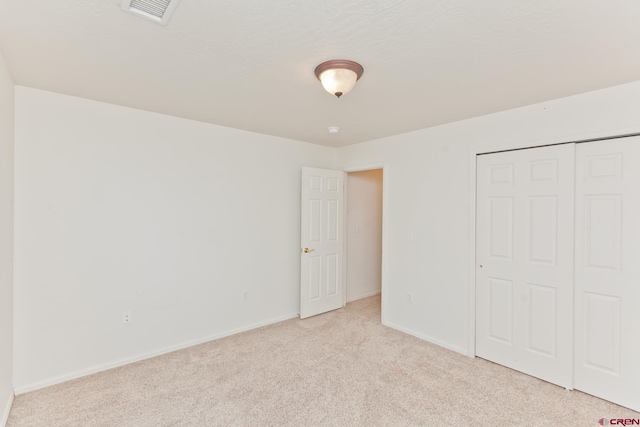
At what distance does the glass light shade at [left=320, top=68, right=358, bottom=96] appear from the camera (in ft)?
6.23

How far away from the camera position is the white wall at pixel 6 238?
1949mm

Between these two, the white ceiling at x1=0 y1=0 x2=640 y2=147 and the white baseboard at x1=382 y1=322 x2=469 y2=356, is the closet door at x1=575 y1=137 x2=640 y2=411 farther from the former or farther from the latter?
the white baseboard at x1=382 y1=322 x2=469 y2=356

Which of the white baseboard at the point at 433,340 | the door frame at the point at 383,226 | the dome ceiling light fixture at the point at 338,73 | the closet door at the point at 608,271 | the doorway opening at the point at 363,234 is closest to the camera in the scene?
the dome ceiling light fixture at the point at 338,73

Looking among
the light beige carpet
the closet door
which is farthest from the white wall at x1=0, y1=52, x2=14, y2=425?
the closet door

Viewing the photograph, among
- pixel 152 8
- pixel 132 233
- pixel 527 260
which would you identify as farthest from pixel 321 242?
pixel 152 8

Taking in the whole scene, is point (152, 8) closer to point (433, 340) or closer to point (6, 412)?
point (6, 412)

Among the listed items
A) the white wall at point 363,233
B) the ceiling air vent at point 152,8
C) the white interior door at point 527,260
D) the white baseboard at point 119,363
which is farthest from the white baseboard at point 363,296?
the ceiling air vent at point 152,8

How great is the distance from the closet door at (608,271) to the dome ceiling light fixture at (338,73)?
2045mm

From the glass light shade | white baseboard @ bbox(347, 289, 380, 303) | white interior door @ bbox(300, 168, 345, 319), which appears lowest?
white baseboard @ bbox(347, 289, 380, 303)

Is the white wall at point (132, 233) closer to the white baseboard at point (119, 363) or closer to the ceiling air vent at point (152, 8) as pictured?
the white baseboard at point (119, 363)

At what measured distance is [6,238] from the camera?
207 cm

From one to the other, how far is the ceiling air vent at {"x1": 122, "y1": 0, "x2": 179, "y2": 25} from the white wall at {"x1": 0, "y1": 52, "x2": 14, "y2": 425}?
48.2 inches

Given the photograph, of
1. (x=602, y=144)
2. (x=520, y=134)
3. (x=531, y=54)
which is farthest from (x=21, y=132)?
(x=602, y=144)

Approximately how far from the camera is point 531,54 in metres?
1.79
